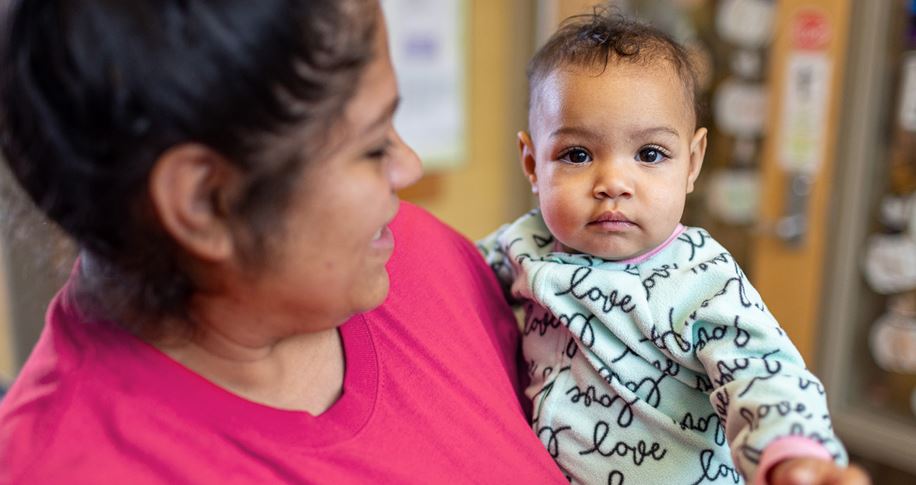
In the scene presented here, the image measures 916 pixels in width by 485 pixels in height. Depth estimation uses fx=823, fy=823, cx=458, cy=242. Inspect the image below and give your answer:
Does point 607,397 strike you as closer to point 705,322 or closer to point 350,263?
point 705,322

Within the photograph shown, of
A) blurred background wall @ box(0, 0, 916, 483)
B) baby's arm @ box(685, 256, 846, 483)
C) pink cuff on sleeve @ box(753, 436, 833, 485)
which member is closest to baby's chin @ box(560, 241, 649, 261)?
baby's arm @ box(685, 256, 846, 483)

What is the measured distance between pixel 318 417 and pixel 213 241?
21 cm

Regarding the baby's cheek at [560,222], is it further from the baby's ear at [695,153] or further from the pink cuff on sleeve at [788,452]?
the pink cuff on sleeve at [788,452]

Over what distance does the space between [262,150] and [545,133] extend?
482 mm

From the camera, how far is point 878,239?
2.55m

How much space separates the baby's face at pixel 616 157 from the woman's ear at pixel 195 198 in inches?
18.5

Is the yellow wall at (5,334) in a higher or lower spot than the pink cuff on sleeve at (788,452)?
lower

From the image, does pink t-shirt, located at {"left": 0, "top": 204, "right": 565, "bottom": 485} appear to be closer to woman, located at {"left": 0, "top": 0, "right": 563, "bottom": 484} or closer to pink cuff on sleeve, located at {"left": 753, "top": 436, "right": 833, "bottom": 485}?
woman, located at {"left": 0, "top": 0, "right": 563, "bottom": 484}

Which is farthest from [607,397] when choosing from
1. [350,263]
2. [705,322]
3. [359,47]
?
[359,47]

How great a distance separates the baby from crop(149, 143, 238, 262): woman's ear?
471 mm

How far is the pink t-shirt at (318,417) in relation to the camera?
70 cm

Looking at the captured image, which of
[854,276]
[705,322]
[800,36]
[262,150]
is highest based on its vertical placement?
[262,150]

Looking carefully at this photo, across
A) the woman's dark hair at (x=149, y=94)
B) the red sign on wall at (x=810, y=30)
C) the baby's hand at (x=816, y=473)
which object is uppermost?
the woman's dark hair at (x=149, y=94)

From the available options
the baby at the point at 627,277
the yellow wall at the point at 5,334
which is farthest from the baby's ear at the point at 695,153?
the yellow wall at the point at 5,334
